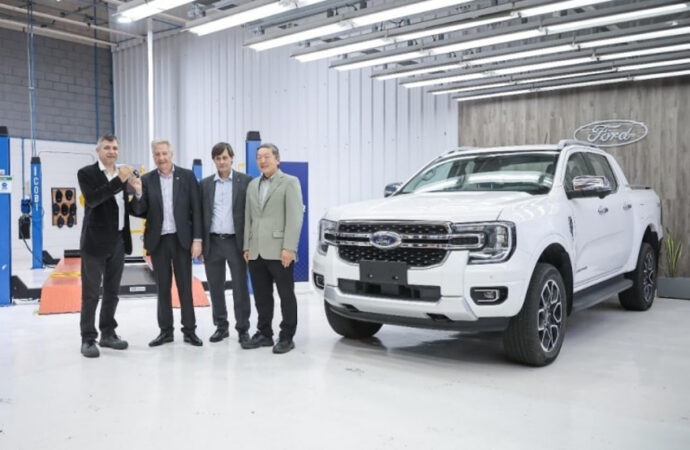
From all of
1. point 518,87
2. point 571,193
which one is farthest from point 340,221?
point 518,87

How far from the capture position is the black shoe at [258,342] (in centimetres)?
460

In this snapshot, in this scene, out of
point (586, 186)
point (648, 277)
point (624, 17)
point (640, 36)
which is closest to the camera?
point (586, 186)

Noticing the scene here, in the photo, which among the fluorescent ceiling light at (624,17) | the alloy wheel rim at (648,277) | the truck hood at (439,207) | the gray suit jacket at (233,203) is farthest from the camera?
the alloy wheel rim at (648,277)

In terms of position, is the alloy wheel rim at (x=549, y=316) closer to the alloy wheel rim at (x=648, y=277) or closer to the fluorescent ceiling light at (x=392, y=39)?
the alloy wheel rim at (x=648, y=277)

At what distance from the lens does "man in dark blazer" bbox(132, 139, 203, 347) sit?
15.1 feet

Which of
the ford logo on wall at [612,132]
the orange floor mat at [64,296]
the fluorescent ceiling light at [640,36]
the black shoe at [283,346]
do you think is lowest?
the black shoe at [283,346]

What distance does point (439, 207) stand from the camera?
400 cm

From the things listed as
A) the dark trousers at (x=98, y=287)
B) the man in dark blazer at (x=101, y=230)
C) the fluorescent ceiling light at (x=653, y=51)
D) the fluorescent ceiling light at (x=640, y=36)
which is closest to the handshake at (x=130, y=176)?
the man in dark blazer at (x=101, y=230)

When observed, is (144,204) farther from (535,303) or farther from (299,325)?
(535,303)

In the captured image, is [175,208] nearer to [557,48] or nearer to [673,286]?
[557,48]

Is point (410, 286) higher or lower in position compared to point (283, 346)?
higher

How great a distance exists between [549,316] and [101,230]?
3.22 metres

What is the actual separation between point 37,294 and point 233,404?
15.3 ft

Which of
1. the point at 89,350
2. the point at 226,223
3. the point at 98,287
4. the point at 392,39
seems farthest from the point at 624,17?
the point at 89,350
